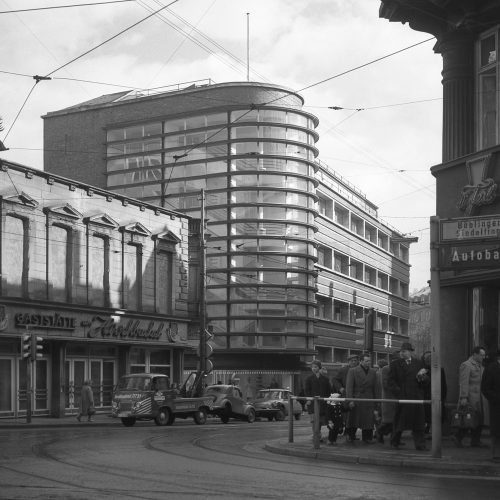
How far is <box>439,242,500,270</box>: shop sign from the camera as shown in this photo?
16.2 m

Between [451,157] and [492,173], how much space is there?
1.68 m

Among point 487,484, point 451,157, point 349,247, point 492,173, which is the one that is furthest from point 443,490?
point 349,247

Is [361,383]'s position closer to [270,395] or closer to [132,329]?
[270,395]

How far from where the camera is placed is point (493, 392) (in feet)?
49.6

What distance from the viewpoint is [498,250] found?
1620 cm

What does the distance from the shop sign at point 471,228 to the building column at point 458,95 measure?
4.56m

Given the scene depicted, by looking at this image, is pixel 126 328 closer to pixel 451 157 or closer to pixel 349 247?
pixel 451 157

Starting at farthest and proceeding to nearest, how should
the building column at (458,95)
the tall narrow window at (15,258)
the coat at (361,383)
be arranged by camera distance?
the tall narrow window at (15,258)
the building column at (458,95)
the coat at (361,383)

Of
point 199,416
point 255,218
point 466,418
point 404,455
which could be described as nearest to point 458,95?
point 466,418

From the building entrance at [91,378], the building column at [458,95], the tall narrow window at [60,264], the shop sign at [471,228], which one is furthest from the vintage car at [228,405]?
the shop sign at [471,228]

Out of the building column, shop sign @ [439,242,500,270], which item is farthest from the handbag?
the building column

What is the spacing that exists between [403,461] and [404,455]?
2.74 feet

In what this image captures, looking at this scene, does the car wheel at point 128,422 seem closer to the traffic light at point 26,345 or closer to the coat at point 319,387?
the traffic light at point 26,345

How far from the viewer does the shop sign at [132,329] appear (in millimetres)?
42062
